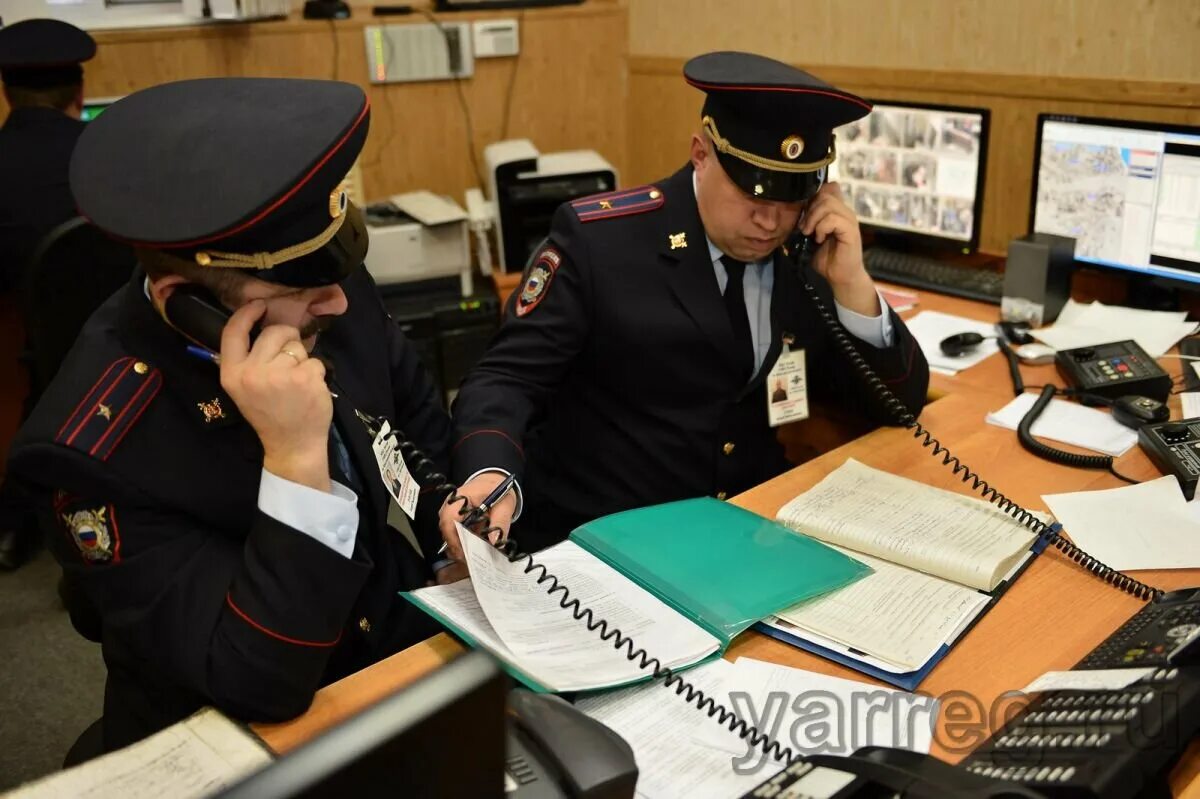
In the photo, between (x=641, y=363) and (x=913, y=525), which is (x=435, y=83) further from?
(x=913, y=525)

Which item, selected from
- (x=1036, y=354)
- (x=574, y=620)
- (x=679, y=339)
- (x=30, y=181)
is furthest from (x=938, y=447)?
(x=30, y=181)

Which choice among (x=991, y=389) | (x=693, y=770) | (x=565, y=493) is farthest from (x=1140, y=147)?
(x=693, y=770)

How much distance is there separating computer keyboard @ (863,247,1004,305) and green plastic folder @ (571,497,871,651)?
1372mm

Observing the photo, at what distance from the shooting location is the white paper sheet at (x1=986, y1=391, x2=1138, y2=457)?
1.80 m

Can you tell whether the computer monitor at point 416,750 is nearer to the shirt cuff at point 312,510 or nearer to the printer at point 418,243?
the shirt cuff at point 312,510

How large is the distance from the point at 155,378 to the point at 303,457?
21cm

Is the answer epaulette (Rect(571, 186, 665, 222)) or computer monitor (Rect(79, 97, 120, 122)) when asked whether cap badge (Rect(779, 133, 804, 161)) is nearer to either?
epaulette (Rect(571, 186, 665, 222))

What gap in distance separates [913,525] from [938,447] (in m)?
0.31

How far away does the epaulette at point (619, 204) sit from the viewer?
1.93 metres

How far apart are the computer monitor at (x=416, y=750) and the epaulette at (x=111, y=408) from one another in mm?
754

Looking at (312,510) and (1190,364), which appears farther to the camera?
(1190,364)

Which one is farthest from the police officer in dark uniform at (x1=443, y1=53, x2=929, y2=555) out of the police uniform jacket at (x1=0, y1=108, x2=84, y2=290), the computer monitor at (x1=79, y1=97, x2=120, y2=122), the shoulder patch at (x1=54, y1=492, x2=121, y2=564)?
the computer monitor at (x1=79, y1=97, x2=120, y2=122)

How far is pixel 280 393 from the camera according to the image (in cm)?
111

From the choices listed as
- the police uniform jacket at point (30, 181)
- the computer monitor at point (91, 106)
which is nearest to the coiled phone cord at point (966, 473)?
the police uniform jacket at point (30, 181)
